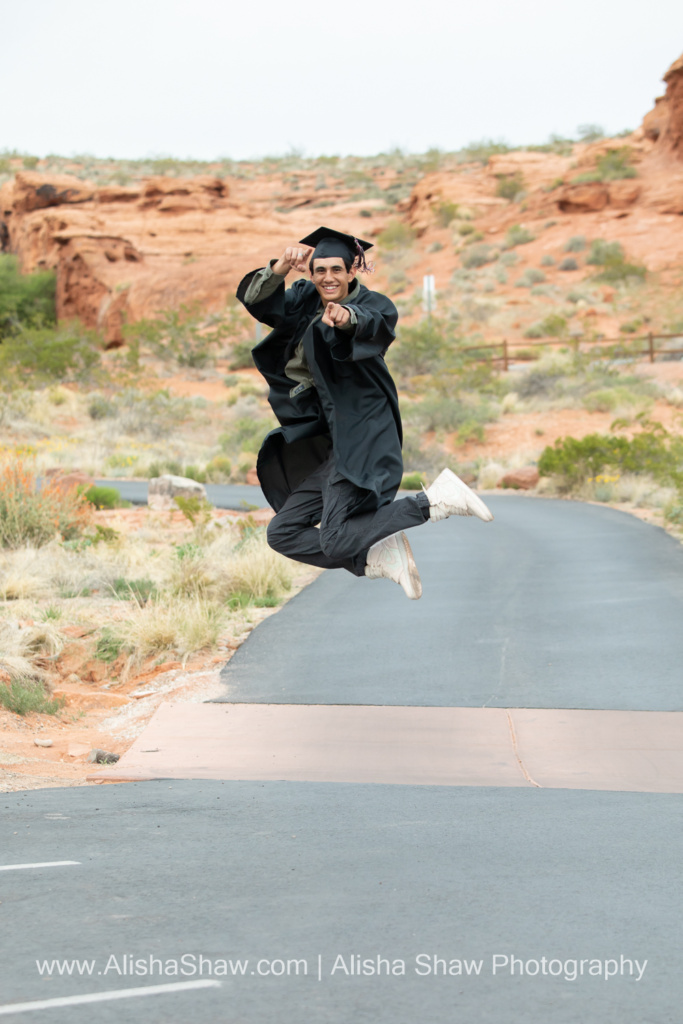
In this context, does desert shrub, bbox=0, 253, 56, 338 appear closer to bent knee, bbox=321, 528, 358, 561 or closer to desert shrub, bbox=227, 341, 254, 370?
desert shrub, bbox=227, 341, 254, 370

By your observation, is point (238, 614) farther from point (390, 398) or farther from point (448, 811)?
point (390, 398)

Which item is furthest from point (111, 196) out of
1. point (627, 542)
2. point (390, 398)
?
point (390, 398)

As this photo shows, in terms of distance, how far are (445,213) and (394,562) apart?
184 ft

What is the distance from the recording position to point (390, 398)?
181 inches

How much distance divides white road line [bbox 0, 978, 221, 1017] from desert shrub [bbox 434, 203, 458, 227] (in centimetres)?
5764

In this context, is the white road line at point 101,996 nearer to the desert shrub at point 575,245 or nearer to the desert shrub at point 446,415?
the desert shrub at point 446,415

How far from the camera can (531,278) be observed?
160ft

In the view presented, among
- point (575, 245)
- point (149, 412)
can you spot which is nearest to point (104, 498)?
point (149, 412)

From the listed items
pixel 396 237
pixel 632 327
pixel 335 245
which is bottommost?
pixel 335 245

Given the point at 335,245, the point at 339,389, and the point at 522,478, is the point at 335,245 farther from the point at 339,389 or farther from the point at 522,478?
the point at 522,478

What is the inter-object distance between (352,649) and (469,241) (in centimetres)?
4799

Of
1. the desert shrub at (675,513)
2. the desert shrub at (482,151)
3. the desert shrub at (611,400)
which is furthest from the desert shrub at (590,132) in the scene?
the desert shrub at (675,513)

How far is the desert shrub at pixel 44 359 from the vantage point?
3288 centimetres

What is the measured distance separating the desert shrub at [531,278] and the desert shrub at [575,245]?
8.45ft
